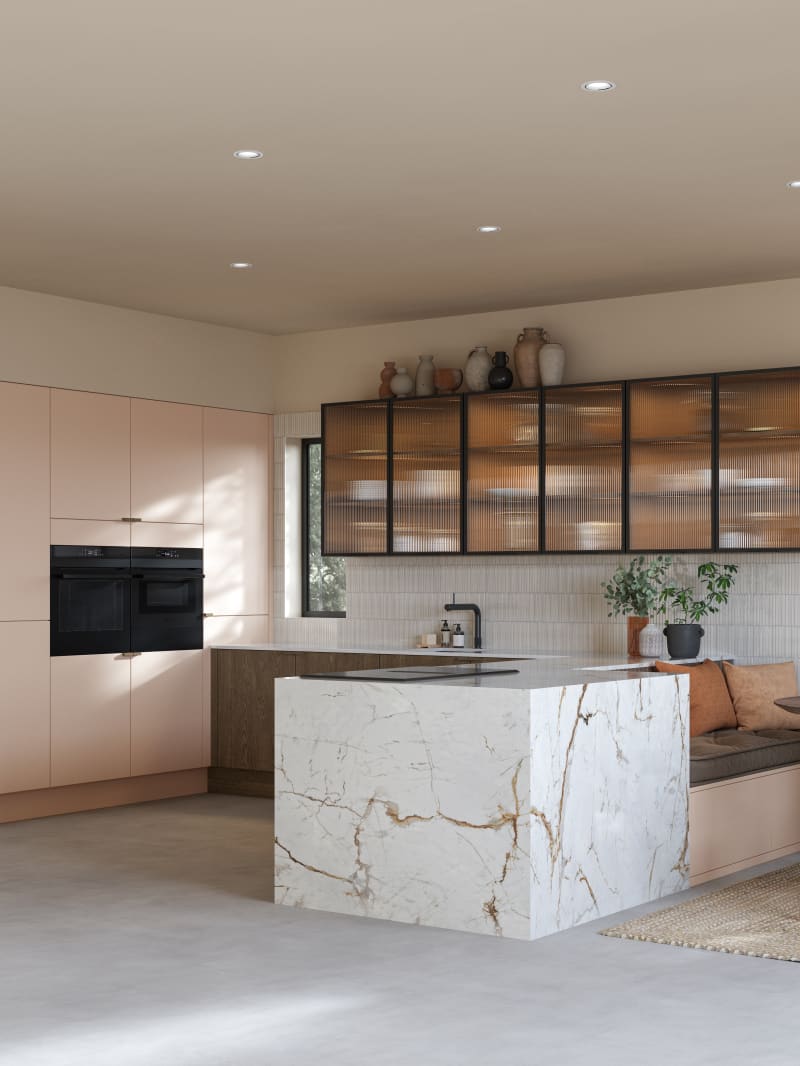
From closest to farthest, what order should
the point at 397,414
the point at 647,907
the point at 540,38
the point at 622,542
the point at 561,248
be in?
the point at 540,38, the point at 647,907, the point at 561,248, the point at 622,542, the point at 397,414

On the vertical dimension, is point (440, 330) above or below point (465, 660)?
above

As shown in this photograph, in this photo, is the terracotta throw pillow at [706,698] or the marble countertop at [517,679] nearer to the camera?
the marble countertop at [517,679]

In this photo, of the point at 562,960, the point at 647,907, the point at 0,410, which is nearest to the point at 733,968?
the point at 562,960

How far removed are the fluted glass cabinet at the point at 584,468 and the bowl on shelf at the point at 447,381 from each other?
2.13ft

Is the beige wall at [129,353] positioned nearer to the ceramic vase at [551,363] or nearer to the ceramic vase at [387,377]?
the ceramic vase at [387,377]

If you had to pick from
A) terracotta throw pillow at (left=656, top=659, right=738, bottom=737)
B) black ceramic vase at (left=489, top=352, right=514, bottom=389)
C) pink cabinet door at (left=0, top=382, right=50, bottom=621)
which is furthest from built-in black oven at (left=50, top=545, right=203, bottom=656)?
terracotta throw pillow at (left=656, top=659, right=738, bottom=737)

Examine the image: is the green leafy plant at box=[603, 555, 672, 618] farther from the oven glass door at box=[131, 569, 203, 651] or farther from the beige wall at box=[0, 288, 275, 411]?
the beige wall at box=[0, 288, 275, 411]

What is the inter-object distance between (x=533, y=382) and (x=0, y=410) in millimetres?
2710

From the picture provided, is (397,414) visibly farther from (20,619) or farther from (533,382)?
(20,619)

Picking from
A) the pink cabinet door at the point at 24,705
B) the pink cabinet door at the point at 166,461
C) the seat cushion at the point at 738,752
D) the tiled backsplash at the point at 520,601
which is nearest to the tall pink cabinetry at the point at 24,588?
the pink cabinet door at the point at 24,705

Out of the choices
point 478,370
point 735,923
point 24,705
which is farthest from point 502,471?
point 735,923

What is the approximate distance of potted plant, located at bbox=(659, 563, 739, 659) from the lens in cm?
698

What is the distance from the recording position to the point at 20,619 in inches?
285

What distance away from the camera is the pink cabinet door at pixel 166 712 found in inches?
309
